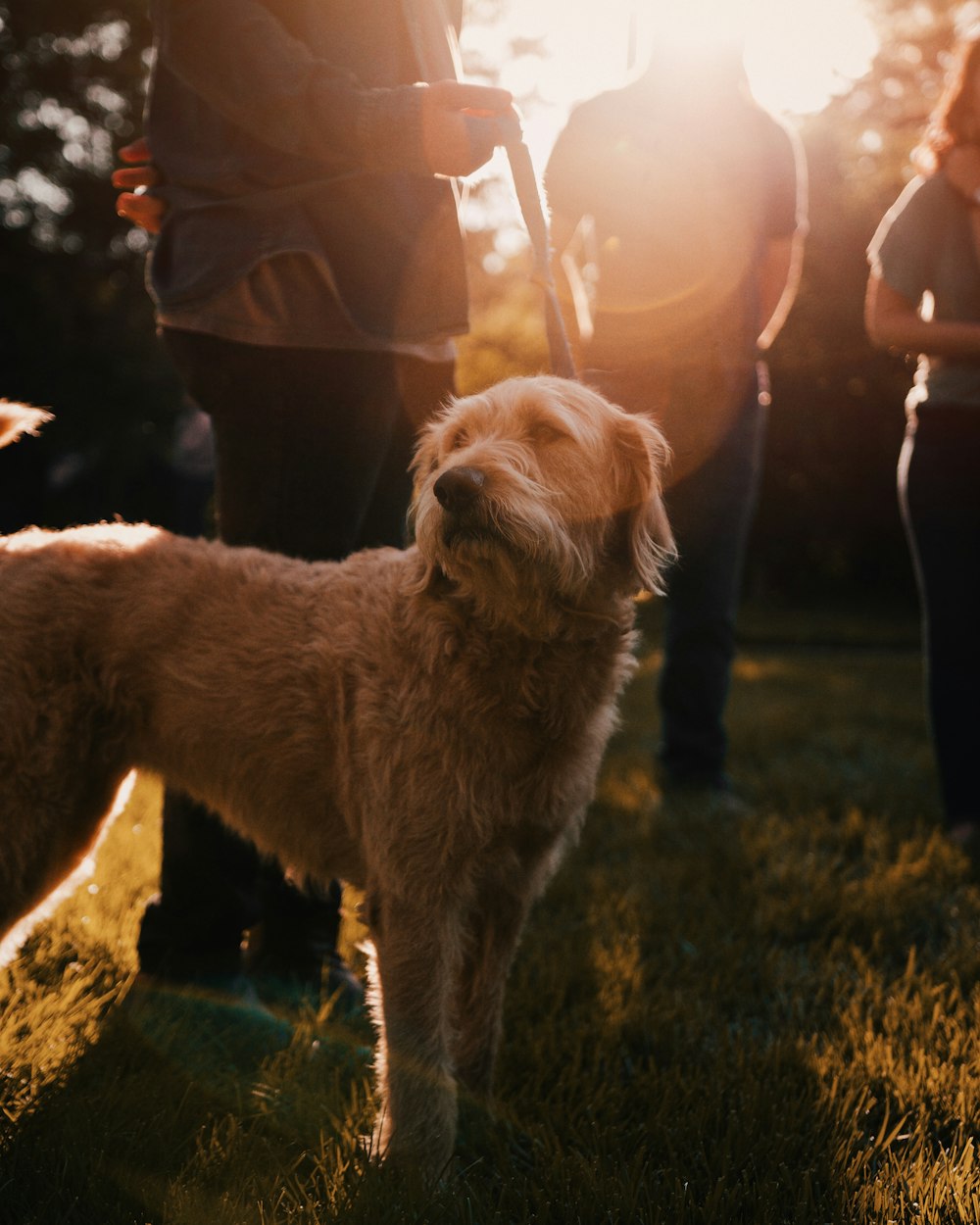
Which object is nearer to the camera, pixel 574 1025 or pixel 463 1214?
pixel 463 1214

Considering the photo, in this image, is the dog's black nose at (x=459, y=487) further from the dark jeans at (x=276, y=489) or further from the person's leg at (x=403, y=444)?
the person's leg at (x=403, y=444)

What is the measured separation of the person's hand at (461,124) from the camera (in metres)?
2.45

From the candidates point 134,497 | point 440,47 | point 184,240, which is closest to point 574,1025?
point 184,240

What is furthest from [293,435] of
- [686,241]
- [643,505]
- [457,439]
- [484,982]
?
[686,241]

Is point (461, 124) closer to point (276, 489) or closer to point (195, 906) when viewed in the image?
point (276, 489)

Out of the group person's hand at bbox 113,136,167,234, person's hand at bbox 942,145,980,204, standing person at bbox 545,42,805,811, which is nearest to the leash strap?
person's hand at bbox 113,136,167,234

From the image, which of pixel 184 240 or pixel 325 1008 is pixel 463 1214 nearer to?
pixel 325 1008

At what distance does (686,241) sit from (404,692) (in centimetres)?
277

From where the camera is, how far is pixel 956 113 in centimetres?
423

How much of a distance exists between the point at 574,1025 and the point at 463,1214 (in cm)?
95

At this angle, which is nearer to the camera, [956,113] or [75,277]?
[956,113]

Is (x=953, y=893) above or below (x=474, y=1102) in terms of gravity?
below

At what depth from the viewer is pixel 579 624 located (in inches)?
97.1

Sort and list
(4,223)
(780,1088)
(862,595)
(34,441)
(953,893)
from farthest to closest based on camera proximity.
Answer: (862,595) → (4,223) → (34,441) → (953,893) → (780,1088)
